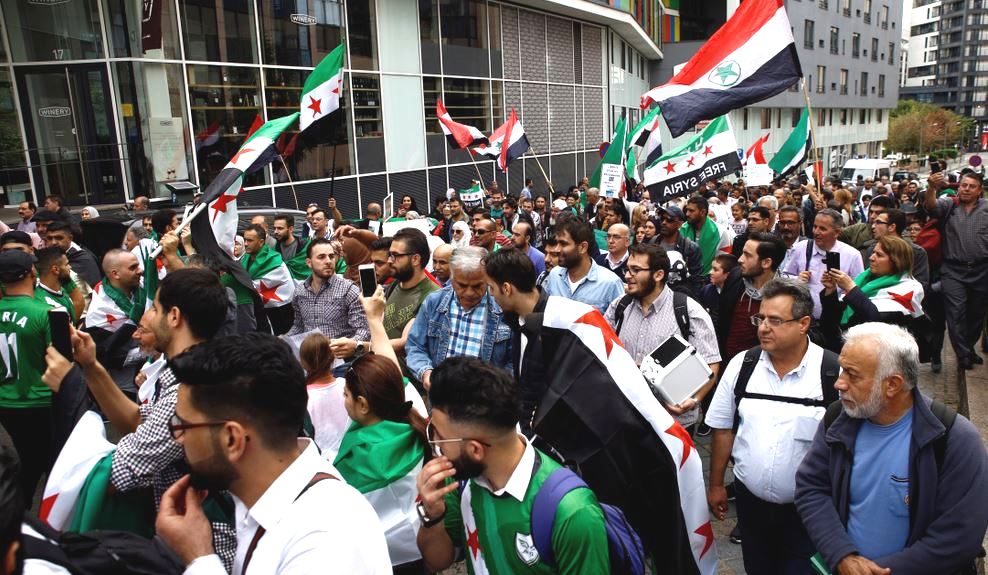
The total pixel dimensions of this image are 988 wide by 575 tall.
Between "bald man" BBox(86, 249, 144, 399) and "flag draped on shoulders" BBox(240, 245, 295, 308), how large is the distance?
1284 millimetres

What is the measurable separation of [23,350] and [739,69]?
7.01 meters

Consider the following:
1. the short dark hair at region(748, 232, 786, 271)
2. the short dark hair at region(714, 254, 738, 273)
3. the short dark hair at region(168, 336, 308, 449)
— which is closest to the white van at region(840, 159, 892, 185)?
the short dark hair at region(714, 254, 738, 273)

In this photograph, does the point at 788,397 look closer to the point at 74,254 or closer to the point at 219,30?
the point at 74,254

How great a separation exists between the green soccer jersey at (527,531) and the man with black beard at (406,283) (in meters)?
2.67

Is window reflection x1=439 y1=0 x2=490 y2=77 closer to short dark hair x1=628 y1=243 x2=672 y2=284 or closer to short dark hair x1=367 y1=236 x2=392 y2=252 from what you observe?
short dark hair x1=367 y1=236 x2=392 y2=252

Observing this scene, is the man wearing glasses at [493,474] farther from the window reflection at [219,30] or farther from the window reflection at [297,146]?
the window reflection at [219,30]

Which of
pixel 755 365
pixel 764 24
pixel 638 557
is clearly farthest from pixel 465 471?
pixel 764 24

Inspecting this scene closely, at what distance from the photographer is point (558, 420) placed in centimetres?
292

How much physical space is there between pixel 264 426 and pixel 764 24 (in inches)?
282

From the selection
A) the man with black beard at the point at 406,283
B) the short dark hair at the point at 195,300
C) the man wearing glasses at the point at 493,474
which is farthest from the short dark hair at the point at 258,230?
the man wearing glasses at the point at 493,474

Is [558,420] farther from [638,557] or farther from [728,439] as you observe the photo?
[728,439]

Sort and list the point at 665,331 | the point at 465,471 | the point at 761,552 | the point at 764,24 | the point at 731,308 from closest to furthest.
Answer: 1. the point at 465,471
2. the point at 761,552
3. the point at 665,331
4. the point at 731,308
5. the point at 764,24

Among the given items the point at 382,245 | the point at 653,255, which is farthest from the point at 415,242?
the point at 653,255

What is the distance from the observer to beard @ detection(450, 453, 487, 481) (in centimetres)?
230
